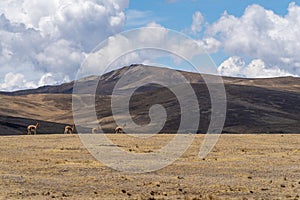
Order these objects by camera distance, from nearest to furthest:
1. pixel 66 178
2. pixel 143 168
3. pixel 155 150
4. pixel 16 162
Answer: pixel 66 178 → pixel 143 168 → pixel 16 162 → pixel 155 150

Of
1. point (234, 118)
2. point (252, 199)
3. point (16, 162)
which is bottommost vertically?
point (252, 199)

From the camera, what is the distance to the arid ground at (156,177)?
92.0 ft

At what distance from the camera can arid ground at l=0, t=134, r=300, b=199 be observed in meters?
28.0

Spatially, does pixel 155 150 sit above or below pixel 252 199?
above

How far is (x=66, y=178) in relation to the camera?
112ft

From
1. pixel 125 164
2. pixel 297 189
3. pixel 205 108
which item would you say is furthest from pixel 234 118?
pixel 297 189

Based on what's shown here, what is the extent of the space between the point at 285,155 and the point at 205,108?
141m

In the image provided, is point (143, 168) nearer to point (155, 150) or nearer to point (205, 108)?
point (155, 150)

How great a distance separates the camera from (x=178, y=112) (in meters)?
193

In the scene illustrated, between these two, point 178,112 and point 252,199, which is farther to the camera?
point 178,112

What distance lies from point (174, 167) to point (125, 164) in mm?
3975

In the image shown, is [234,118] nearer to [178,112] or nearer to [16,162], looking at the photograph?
[178,112]

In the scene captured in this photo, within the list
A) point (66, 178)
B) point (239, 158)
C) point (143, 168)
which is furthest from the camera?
point (239, 158)

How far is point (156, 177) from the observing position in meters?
35.3
